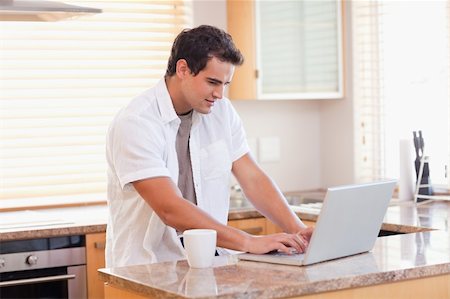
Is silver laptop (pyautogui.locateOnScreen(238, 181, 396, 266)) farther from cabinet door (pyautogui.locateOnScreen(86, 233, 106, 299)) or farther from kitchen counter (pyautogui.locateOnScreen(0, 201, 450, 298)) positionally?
cabinet door (pyautogui.locateOnScreen(86, 233, 106, 299))

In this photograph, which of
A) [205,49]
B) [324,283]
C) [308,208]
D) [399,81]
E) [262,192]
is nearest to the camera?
[324,283]

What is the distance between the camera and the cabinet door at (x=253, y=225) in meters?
4.11

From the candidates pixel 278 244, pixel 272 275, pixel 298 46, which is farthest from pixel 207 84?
pixel 298 46

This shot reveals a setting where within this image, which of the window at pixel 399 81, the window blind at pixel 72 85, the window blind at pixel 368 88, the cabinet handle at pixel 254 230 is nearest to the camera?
the cabinet handle at pixel 254 230

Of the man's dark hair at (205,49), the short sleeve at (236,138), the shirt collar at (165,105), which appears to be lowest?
the short sleeve at (236,138)

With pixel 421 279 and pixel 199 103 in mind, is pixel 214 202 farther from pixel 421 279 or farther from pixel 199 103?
pixel 421 279

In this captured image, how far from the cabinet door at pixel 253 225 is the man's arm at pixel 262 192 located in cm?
73

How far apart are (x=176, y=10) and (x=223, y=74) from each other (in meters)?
1.59

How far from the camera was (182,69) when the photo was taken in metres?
3.09

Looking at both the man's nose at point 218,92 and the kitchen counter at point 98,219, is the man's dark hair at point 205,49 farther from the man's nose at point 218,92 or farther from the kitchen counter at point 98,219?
the kitchen counter at point 98,219

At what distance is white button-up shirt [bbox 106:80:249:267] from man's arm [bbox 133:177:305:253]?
0.04 metres

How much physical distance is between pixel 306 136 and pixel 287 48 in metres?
0.67

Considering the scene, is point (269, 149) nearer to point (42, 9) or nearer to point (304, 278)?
point (42, 9)

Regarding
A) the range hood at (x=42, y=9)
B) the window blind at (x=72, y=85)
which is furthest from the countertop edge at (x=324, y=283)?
the window blind at (x=72, y=85)
